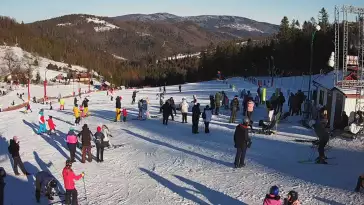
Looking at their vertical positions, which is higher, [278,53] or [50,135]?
[278,53]

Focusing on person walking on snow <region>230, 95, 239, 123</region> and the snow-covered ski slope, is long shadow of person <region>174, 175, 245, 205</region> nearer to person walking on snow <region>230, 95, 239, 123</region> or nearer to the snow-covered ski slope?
the snow-covered ski slope

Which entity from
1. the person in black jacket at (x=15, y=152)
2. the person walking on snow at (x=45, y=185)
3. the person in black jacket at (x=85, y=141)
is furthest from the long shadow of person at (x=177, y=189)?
the person in black jacket at (x=15, y=152)

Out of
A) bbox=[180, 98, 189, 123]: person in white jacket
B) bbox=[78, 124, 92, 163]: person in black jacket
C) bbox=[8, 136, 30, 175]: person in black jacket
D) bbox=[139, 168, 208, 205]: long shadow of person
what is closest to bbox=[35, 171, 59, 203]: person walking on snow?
bbox=[8, 136, 30, 175]: person in black jacket

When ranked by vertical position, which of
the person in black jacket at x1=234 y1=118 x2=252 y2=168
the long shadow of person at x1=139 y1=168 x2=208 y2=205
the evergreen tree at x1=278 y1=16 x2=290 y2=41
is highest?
the evergreen tree at x1=278 y1=16 x2=290 y2=41

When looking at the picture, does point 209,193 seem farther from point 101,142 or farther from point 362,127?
point 362,127

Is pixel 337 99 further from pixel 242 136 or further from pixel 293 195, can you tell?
pixel 293 195

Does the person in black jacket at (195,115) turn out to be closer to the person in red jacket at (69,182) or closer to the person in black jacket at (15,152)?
the person in black jacket at (15,152)

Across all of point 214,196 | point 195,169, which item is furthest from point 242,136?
point 214,196

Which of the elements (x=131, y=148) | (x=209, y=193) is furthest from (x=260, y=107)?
(x=209, y=193)
